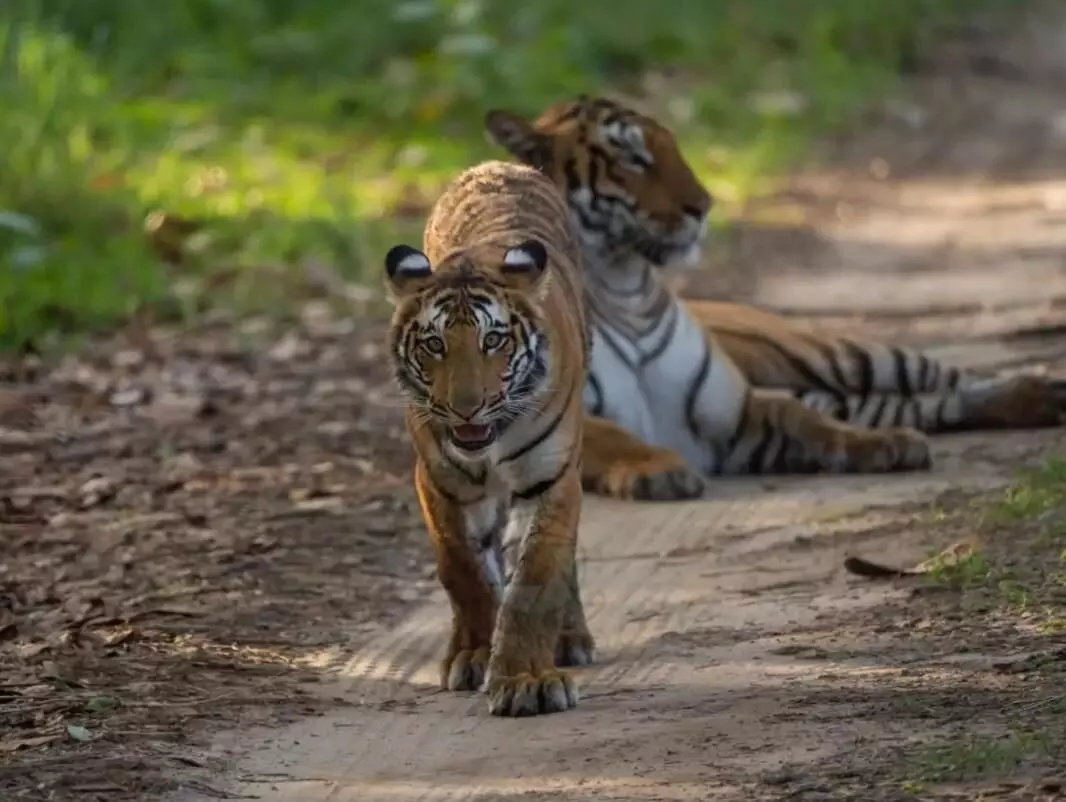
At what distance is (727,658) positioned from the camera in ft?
17.1

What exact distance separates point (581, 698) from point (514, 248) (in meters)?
0.95

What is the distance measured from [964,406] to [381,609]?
8.95ft

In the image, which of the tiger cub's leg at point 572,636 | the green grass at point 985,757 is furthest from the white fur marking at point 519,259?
the green grass at point 985,757

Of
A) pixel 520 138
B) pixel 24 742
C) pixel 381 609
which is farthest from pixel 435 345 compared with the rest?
pixel 520 138

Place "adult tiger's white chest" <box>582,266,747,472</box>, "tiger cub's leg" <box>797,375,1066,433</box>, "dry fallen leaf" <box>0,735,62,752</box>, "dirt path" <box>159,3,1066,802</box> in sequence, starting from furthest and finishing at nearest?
"tiger cub's leg" <box>797,375,1066,433</box>, "adult tiger's white chest" <box>582,266,747,472</box>, "dry fallen leaf" <box>0,735,62,752</box>, "dirt path" <box>159,3,1066,802</box>

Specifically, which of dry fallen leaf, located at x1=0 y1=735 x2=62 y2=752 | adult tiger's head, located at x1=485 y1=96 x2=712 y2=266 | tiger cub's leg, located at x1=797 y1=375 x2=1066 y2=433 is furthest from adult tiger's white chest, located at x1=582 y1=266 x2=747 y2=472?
dry fallen leaf, located at x1=0 y1=735 x2=62 y2=752

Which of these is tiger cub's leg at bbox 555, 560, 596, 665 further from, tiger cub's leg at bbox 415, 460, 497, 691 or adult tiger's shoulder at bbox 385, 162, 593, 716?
tiger cub's leg at bbox 415, 460, 497, 691

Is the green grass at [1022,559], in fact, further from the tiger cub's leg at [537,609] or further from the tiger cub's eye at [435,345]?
the tiger cub's eye at [435,345]

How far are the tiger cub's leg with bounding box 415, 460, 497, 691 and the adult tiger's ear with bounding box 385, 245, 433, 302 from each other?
0.41m

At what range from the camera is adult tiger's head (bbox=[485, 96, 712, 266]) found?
24.2 ft

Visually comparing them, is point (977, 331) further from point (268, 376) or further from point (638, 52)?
point (638, 52)

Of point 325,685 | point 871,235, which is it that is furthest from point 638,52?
point 325,685

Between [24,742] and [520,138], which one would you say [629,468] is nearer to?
[520,138]

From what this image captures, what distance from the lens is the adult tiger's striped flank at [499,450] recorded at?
16.0 feet
